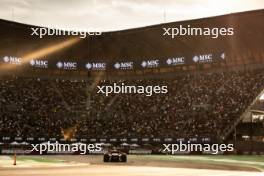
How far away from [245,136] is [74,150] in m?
21.5

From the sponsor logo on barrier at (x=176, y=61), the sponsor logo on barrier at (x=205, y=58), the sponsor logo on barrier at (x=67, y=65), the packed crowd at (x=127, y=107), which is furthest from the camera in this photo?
the sponsor logo on barrier at (x=67, y=65)

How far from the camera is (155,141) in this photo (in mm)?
59531

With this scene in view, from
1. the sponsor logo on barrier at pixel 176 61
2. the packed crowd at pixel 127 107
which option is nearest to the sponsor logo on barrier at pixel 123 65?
the packed crowd at pixel 127 107

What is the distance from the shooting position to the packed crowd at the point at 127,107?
210ft

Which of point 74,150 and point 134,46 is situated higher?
point 134,46

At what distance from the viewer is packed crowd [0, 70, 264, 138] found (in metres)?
64.0

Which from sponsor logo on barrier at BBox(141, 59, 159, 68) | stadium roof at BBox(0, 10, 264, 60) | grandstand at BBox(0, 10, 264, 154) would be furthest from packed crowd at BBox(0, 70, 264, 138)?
stadium roof at BBox(0, 10, 264, 60)

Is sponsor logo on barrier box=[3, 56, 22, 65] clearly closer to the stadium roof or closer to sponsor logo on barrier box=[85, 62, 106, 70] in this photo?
the stadium roof

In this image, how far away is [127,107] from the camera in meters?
74.1

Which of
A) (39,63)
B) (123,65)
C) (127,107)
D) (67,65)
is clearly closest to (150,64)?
(123,65)

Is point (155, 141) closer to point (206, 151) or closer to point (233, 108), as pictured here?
point (206, 151)

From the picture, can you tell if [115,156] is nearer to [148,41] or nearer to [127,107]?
[127,107]

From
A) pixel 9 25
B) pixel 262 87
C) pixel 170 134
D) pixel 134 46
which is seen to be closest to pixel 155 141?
pixel 170 134

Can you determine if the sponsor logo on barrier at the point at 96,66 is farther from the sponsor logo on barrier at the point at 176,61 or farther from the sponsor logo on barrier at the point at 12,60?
the sponsor logo on barrier at the point at 176,61
